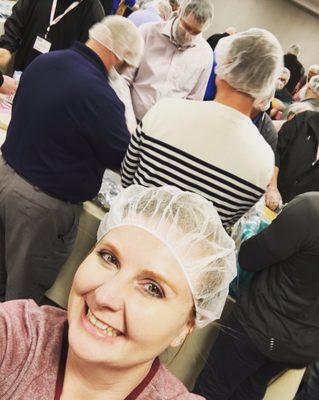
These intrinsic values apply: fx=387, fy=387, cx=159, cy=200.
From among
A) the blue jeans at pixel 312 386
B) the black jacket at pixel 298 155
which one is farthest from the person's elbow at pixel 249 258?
the black jacket at pixel 298 155

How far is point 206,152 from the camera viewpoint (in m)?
1.39

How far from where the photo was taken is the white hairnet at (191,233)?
3.05 feet

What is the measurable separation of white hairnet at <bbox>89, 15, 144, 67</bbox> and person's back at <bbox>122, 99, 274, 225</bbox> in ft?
1.54

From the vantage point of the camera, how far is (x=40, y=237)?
1.83 meters

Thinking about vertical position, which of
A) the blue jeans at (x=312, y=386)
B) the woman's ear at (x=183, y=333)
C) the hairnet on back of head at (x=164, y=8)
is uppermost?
the hairnet on back of head at (x=164, y=8)

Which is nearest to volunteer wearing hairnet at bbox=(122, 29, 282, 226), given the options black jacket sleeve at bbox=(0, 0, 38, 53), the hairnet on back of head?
black jacket sleeve at bbox=(0, 0, 38, 53)

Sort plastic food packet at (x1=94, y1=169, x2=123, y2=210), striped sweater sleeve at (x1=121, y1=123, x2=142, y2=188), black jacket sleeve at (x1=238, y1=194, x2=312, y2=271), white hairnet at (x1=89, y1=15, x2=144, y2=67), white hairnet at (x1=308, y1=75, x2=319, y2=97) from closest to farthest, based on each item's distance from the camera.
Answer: black jacket sleeve at (x1=238, y1=194, x2=312, y2=271)
striped sweater sleeve at (x1=121, y1=123, x2=142, y2=188)
white hairnet at (x1=89, y1=15, x2=144, y2=67)
plastic food packet at (x1=94, y1=169, x2=123, y2=210)
white hairnet at (x1=308, y1=75, x2=319, y2=97)

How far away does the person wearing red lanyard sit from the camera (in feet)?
8.37

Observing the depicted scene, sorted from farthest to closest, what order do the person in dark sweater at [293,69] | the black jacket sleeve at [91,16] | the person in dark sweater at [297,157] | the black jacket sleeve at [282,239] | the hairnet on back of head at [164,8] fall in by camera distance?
the person in dark sweater at [293,69], the hairnet on back of head at [164,8], the black jacket sleeve at [91,16], the person in dark sweater at [297,157], the black jacket sleeve at [282,239]

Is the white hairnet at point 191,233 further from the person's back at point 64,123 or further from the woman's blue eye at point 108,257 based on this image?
the person's back at point 64,123

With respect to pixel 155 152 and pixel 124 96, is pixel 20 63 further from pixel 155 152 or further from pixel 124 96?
pixel 155 152

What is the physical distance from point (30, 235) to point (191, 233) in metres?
1.09

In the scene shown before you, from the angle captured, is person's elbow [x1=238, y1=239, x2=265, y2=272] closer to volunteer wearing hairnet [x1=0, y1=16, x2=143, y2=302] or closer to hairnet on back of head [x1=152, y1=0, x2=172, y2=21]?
volunteer wearing hairnet [x1=0, y1=16, x2=143, y2=302]

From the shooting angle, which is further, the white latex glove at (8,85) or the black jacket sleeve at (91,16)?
the black jacket sleeve at (91,16)
